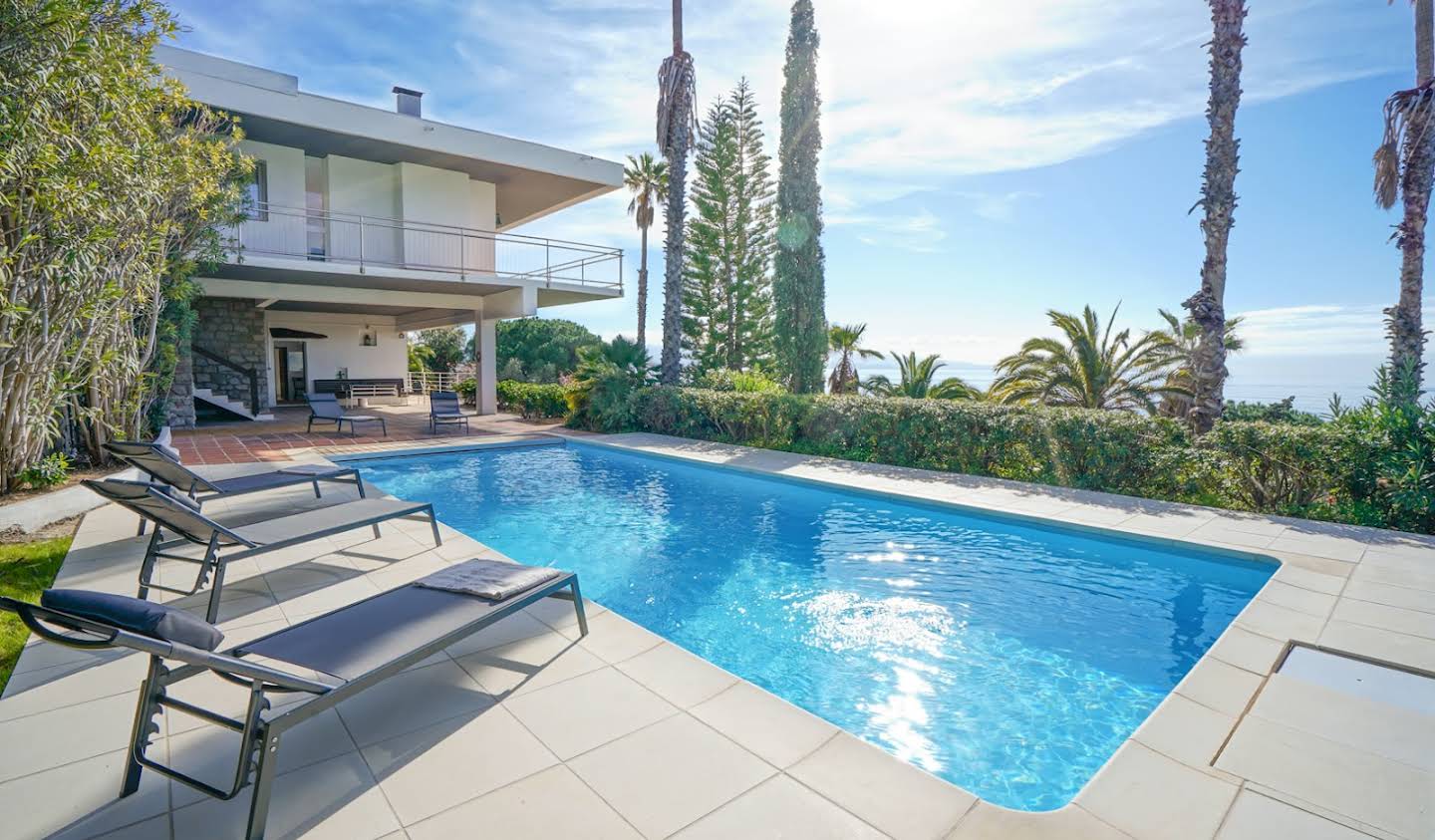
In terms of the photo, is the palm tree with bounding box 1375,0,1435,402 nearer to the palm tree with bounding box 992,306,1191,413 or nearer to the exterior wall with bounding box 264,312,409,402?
the palm tree with bounding box 992,306,1191,413

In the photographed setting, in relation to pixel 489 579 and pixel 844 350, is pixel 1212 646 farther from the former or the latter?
pixel 844 350

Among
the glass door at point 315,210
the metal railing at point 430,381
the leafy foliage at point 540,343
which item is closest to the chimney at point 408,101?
the glass door at point 315,210

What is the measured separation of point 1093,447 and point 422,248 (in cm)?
1360

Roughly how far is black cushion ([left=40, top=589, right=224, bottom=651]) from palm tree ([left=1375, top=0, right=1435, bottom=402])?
14763mm

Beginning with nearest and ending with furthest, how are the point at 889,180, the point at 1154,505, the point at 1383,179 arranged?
1. the point at 1154,505
2. the point at 1383,179
3. the point at 889,180

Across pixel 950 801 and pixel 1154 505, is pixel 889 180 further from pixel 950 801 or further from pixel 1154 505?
pixel 950 801

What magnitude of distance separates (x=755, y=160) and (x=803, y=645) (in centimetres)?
1913

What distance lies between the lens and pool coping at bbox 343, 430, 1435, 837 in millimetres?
2180

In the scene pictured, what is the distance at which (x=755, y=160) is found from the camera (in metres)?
20.6

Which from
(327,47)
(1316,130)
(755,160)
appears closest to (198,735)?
(327,47)

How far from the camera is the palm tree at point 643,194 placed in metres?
25.9

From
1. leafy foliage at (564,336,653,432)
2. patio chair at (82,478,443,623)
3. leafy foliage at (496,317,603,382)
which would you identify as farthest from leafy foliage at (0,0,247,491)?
leafy foliage at (496,317,603,382)

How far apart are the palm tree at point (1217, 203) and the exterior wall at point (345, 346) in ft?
70.6

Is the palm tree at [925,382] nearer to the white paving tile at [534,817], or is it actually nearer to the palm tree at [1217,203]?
the palm tree at [1217,203]
